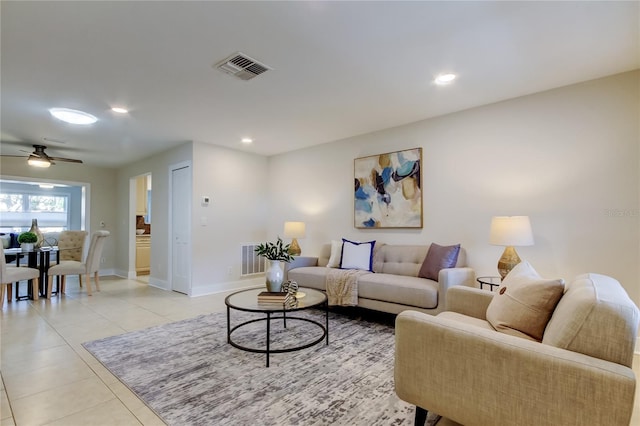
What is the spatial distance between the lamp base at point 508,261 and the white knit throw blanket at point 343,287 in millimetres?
1417

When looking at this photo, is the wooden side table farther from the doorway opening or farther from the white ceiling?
the doorway opening

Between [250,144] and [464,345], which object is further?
[250,144]

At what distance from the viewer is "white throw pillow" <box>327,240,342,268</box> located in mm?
4125

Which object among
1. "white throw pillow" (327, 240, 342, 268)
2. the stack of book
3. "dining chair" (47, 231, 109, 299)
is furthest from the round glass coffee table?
"dining chair" (47, 231, 109, 299)

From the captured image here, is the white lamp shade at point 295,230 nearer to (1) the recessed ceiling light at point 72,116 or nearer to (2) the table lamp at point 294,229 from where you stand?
(2) the table lamp at point 294,229

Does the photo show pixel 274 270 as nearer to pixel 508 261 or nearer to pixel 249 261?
pixel 508 261

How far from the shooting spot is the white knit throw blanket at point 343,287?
3400 millimetres

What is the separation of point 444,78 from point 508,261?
177cm

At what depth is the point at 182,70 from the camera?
2586 mm

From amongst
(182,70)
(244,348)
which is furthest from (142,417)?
(182,70)

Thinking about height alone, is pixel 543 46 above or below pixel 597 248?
above

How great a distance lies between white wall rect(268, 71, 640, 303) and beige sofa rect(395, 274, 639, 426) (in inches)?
62.0

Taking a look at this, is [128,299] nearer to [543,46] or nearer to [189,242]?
[189,242]

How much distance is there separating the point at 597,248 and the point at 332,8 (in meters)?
2.94
